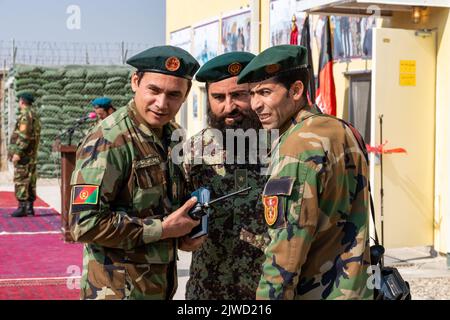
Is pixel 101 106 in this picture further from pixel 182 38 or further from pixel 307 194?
pixel 307 194

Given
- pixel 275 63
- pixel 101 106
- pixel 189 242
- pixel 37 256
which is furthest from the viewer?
pixel 101 106

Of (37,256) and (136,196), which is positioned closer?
(136,196)

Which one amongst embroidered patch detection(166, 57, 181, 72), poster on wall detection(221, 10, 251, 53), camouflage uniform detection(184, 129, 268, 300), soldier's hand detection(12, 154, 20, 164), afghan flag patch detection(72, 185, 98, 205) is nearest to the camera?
afghan flag patch detection(72, 185, 98, 205)

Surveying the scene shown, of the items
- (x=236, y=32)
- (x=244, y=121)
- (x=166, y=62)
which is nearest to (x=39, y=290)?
(x=244, y=121)

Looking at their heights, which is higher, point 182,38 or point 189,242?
point 182,38

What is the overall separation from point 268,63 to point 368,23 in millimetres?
5970

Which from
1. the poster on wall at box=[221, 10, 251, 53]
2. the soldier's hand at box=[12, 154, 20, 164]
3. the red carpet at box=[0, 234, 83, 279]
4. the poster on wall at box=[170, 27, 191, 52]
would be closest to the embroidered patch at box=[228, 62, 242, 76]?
the red carpet at box=[0, 234, 83, 279]

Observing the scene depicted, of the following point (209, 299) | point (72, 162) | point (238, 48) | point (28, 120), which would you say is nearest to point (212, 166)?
point (209, 299)

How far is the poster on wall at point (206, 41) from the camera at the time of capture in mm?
13539

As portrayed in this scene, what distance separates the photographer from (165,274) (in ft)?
9.61

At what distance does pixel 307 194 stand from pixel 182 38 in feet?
44.5

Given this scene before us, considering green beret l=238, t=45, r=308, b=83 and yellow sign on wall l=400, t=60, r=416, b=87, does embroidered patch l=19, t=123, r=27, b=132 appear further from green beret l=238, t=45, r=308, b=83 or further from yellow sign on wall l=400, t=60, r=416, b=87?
green beret l=238, t=45, r=308, b=83

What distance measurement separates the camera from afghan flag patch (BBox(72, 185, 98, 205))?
8.96 feet

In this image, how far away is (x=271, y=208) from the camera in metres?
2.45
